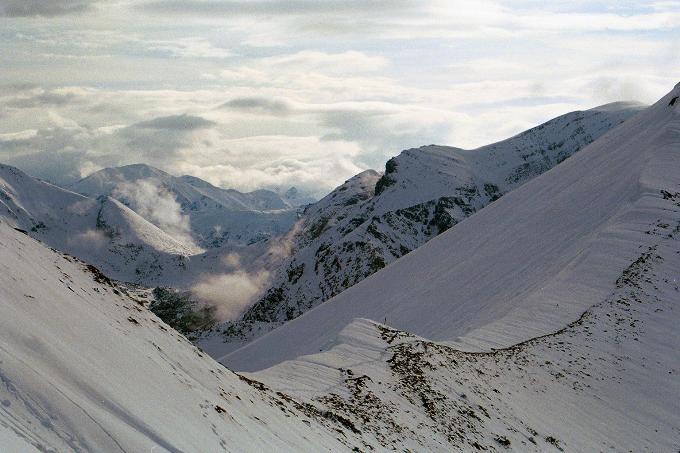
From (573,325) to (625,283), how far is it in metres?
6.26

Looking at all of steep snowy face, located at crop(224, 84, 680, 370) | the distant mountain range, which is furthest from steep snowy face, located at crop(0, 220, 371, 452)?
steep snowy face, located at crop(224, 84, 680, 370)

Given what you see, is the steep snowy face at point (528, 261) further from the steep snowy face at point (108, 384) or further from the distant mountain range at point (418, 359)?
the steep snowy face at point (108, 384)

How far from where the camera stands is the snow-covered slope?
2312 cm

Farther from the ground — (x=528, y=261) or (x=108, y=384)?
(x=108, y=384)

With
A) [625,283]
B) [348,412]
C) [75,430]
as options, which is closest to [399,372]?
[348,412]

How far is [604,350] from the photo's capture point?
31.5m

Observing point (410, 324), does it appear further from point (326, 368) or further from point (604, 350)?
point (326, 368)

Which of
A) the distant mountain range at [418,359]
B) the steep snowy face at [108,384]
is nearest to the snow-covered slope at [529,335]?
the distant mountain range at [418,359]

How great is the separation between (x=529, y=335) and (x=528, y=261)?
799 inches

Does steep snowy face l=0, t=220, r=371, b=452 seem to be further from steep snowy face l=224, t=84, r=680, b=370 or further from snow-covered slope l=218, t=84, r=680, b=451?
steep snowy face l=224, t=84, r=680, b=370

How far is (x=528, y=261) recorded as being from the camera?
53031mm

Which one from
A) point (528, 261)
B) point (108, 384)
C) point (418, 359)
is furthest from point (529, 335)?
point (108, 384)

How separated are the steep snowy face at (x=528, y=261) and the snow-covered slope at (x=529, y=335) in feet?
0.64

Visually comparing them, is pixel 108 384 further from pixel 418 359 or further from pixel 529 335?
pixel 529 335
